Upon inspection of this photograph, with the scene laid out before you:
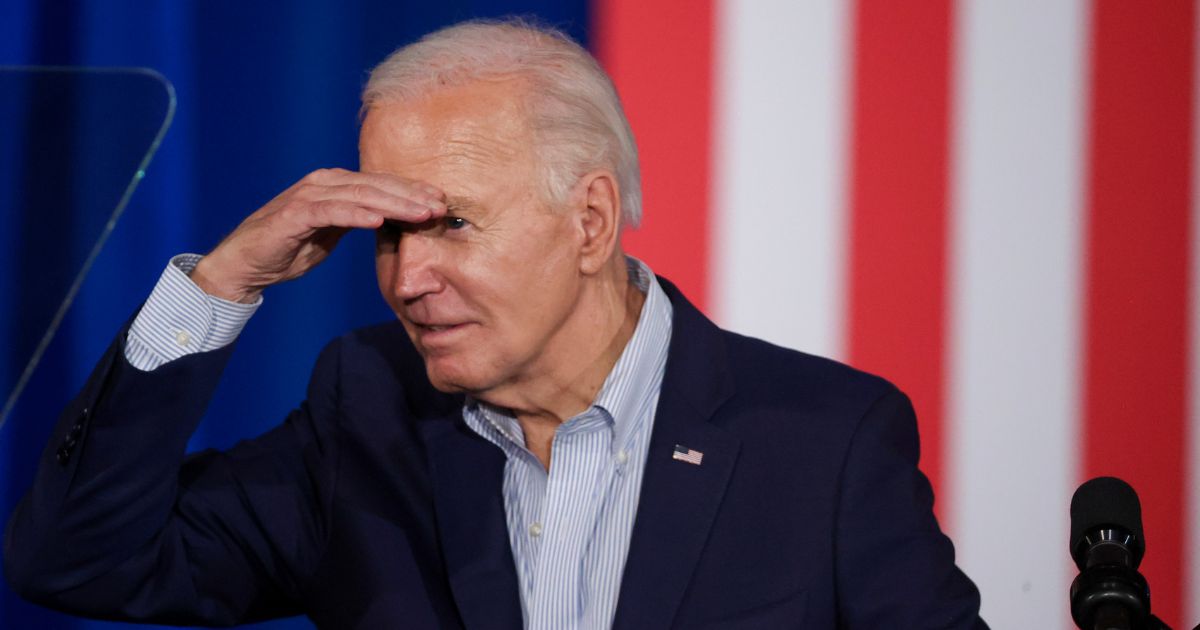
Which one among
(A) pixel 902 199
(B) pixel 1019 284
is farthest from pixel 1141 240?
(A) pixel 902 199

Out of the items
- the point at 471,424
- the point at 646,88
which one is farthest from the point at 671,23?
the point at 471,424

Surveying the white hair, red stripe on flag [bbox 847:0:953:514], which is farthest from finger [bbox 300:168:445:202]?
red stripe on flag [bbox 847:0:953:514]

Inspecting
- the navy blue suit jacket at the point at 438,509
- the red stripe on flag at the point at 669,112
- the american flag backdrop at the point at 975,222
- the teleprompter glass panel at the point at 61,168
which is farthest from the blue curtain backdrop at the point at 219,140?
the navy blue suit jacket at the point at 438,509

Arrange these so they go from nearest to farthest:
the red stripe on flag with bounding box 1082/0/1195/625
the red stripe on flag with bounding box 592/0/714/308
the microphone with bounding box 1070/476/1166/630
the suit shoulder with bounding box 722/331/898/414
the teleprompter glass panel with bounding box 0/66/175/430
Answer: the microphone with bounding box 1070/476/1166/630 → the suit shoulder with bounding box 722/331/898/414 → the teleprompter glass panel with bounding box 0/66/175/430 → the red stripe on flag with bounding box 1082/0/1195/625 → the red stripe on flag with bounding box 592/0/714/308

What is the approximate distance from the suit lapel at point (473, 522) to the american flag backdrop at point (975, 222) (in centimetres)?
83

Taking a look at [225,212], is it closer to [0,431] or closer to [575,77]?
[0,431]

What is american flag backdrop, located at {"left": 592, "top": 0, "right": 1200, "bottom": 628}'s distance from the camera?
2.47m

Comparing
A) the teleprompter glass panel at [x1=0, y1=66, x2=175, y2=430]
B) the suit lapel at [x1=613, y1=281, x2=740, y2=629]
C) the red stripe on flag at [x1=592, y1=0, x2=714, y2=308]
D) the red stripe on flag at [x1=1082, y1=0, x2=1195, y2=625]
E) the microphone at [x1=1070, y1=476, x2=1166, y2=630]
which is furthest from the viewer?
the red stripe on flag at [x1=592, y1=0, x2=714, y2=308]

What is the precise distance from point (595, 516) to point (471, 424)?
208 millimetres

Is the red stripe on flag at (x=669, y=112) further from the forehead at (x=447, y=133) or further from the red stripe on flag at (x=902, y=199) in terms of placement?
the forehead at (x=447, y=133)

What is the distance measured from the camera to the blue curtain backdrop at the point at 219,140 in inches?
102

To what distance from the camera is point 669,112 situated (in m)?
2.57

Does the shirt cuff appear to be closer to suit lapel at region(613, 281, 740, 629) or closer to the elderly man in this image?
the elderly man

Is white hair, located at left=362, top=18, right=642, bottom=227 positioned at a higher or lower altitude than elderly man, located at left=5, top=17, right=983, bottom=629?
higher
